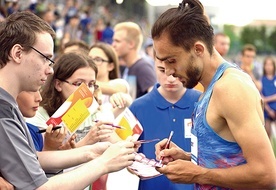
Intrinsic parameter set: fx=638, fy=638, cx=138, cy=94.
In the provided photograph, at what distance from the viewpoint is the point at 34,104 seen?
3.89m

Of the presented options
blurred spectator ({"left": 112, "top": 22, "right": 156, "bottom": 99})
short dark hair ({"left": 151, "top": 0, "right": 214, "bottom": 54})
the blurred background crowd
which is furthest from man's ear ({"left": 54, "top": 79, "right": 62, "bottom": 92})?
the blurred background crowd

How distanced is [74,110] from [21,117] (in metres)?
0.90

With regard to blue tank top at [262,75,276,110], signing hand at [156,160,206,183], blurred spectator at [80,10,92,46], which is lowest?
signing hand at [156,160,206,183]

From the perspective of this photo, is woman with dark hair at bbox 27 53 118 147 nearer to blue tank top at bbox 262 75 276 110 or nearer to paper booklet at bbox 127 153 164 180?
paper booklet at bbox 127 153 164 180

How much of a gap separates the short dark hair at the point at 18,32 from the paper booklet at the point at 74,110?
2.57ft

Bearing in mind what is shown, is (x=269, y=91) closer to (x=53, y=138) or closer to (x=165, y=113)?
(x=165, y=113)

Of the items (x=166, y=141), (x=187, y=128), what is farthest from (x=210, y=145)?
(x=187, y=128)

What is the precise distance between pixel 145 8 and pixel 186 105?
49227 mm

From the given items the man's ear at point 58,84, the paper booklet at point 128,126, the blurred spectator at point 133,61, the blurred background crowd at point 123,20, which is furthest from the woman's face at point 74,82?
the blurred background crowd at point 123,20

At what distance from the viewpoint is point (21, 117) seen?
3.14 metres

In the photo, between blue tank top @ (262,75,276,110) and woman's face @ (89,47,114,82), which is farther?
blue tank top @ (262,75,276,110)

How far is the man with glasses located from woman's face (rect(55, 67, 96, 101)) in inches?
56.1

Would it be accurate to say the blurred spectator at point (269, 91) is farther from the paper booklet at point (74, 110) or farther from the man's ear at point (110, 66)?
the paper booklet at point (74, 110)

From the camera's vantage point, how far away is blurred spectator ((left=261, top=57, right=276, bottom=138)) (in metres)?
14.7
